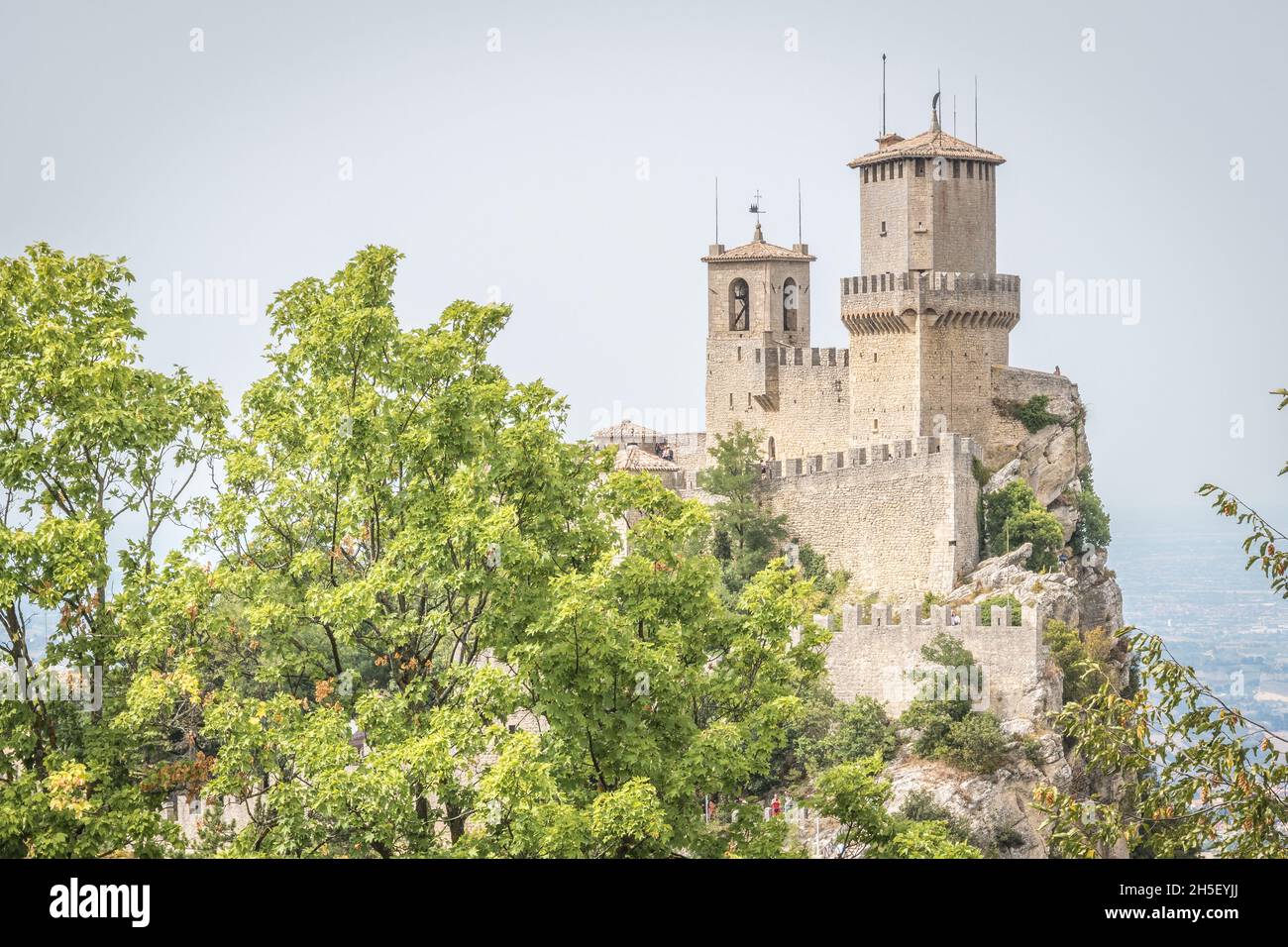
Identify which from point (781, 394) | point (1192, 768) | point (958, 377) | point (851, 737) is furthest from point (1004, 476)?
point (1192, 768)

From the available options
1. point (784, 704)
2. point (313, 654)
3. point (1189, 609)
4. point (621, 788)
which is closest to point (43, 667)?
point (313, 654)

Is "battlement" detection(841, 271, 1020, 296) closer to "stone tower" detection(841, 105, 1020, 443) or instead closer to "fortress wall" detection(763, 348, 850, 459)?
"stone tower" detection(841, 105, 1020, 443)

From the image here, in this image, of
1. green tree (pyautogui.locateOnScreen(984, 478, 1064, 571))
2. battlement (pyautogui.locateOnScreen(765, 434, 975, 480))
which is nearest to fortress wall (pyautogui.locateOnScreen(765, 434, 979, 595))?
battlement (pyautogui.locateOnScreen(765, 434, 975, 480))

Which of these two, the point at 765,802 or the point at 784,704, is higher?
the point at 784,704

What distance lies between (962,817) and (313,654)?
746 inches

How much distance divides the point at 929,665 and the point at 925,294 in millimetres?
11158

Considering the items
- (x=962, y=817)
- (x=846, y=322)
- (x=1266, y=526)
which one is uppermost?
(x=846, y=322)

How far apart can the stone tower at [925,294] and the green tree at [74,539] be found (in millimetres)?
27318

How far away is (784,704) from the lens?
19.9 meters

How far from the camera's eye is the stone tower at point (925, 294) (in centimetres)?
4553
